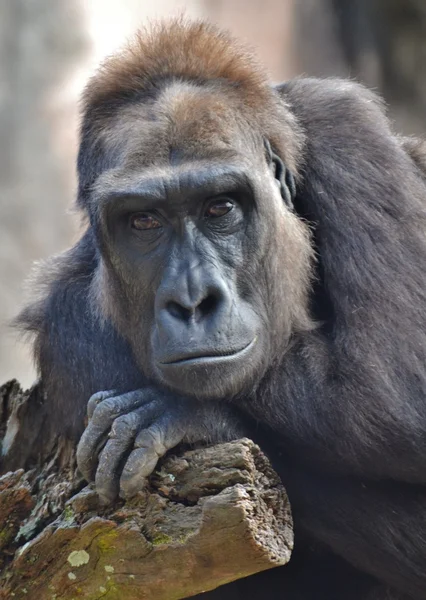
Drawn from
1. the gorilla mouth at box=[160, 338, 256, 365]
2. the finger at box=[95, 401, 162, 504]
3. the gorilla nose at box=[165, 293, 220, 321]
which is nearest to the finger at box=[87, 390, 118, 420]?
the finger at box=[95, 401, 162, 504]

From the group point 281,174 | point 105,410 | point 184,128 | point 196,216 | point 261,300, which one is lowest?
point 105,410

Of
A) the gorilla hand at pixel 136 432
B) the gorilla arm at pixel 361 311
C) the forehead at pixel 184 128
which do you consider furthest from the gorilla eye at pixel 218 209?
the gorilla hand at pixel 136 432

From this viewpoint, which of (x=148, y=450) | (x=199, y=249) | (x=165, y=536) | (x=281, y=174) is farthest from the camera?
(x=281, y=174)

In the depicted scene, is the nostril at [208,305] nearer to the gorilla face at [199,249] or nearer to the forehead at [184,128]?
the gorilla face at [199,249]

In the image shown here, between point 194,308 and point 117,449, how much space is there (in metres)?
0.51

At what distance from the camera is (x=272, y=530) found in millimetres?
2822

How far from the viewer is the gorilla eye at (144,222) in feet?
11.2

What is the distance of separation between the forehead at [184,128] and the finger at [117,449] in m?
0.89

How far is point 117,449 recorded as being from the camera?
308 cm

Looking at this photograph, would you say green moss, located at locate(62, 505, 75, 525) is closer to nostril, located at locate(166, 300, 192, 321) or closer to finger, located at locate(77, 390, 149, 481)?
finger, located at locate(77, 390, 149, 481)

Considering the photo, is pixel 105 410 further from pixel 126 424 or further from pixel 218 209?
pixel 218 209

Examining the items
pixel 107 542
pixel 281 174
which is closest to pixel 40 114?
pixel 281 174

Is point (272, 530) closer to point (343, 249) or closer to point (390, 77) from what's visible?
point (343, 249)

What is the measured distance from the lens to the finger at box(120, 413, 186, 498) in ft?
9.75
